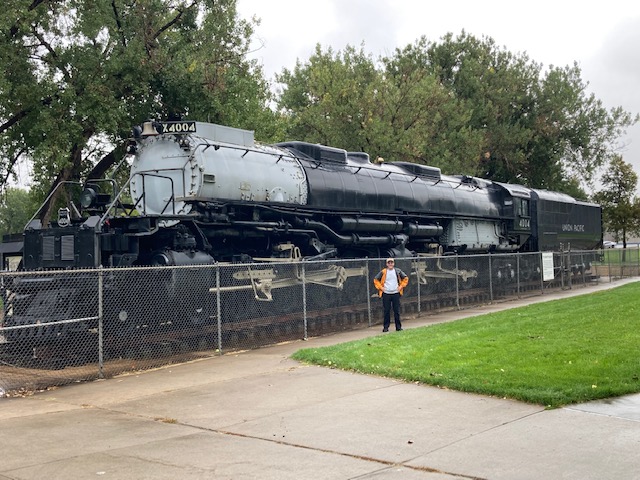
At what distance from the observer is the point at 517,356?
10406mm

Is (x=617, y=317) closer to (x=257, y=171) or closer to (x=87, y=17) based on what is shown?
(x=257, y=171)

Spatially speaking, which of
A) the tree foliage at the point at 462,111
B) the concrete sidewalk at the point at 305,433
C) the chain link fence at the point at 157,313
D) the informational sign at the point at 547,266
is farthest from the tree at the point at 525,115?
the concrete sidewalk at the point at 305,433

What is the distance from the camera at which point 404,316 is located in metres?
18.5

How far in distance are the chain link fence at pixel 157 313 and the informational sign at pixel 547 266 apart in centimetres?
963

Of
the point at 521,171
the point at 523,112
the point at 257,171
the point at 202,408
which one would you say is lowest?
the point at 202,408

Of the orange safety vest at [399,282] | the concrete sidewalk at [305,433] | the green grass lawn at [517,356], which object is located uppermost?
the orange safety vest at [399,282]

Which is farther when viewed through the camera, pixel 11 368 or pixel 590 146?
pixel 590 146

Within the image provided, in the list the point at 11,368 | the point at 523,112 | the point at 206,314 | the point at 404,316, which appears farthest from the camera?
the point at 523,112

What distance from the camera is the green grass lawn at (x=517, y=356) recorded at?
8.48 meters

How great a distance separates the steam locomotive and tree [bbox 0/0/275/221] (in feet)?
7.95

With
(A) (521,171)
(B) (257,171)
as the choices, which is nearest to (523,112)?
(A) (521,171)

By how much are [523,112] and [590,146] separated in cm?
528

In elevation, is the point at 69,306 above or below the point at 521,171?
below

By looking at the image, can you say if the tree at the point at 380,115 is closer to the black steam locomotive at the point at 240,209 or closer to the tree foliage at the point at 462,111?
the tree foliage at the point at 462,111
